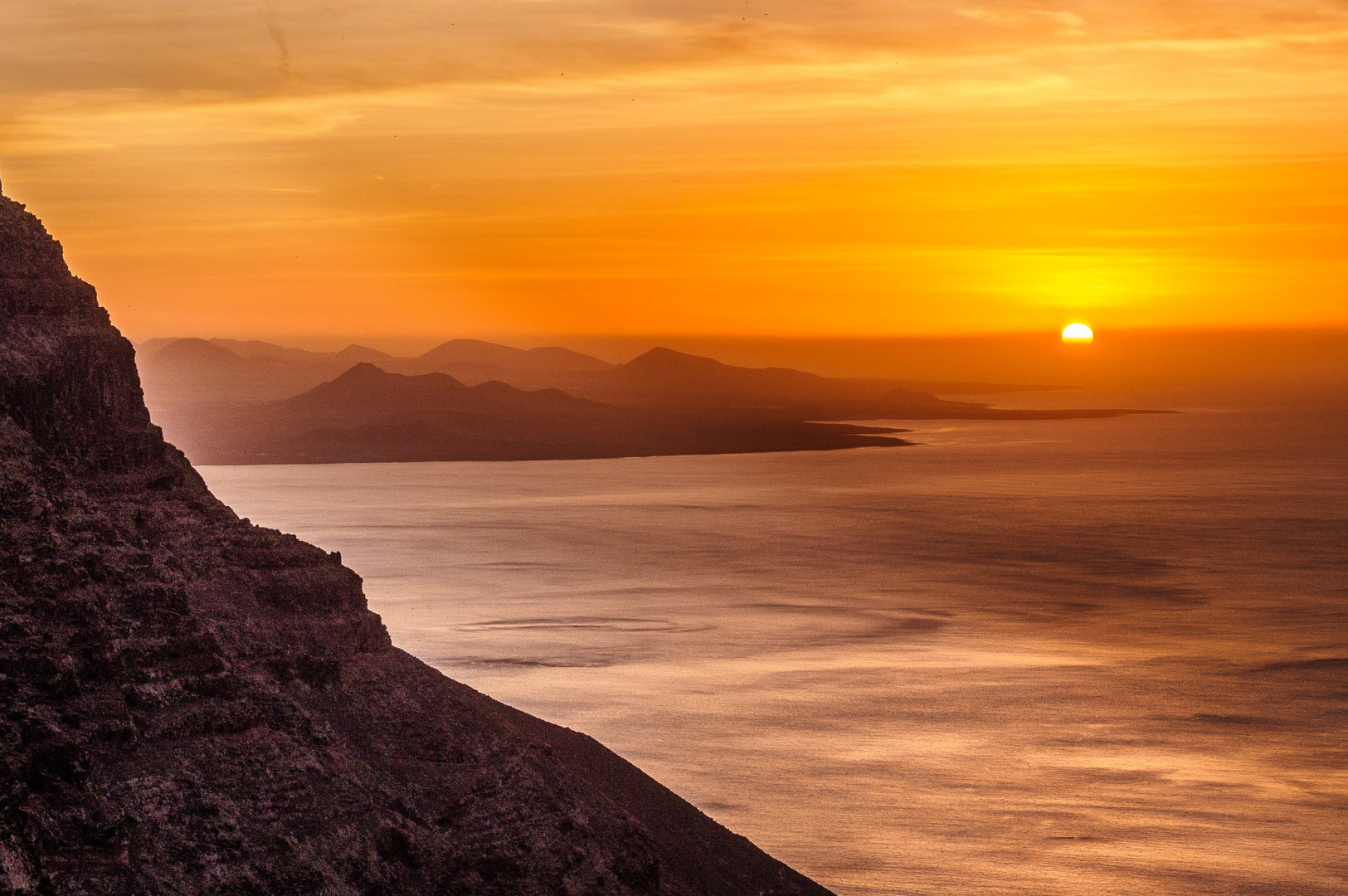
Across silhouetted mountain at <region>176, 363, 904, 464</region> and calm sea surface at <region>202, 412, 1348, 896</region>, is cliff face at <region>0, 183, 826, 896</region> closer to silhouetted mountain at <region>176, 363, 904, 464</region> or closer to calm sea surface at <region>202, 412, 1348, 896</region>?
calm sea surface at <region>202, 412, 1348, 896</region>

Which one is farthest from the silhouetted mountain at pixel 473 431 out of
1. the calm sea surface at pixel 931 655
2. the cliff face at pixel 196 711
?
the cliff face at pixel 196 711

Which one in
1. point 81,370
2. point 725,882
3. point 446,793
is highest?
point 81,370

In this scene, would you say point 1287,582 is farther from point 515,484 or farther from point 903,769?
point 515,484

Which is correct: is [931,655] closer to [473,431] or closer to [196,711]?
[196,711]

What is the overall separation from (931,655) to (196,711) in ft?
89.6

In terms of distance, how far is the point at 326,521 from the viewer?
69.7 m

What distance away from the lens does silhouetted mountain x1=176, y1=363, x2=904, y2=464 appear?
119 meters

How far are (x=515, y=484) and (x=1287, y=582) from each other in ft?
168

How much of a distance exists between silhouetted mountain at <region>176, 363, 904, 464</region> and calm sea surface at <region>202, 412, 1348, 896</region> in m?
29.0

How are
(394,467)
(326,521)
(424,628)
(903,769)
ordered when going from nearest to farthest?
1. (903,769)
2. (424,628)
3. (326,521)
4. (394,467)

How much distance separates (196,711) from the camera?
13.0m

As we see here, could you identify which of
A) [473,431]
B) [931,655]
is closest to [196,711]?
[931,655]

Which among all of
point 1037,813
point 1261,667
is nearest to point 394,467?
point 1261,667

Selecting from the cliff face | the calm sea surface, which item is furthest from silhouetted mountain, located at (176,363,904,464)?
the cliff face
